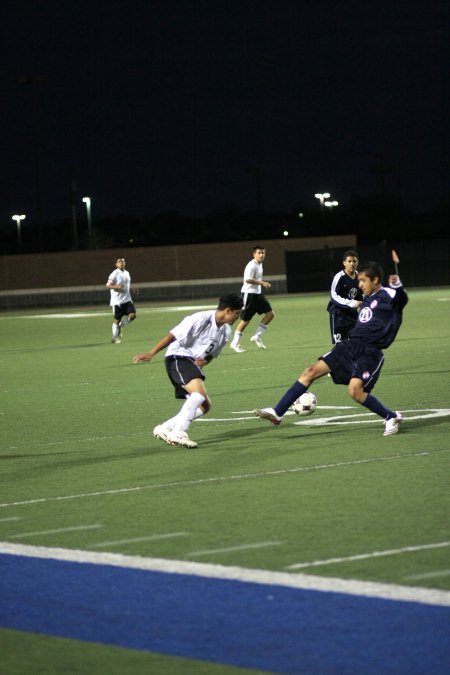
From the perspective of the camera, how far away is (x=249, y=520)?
8219 mm

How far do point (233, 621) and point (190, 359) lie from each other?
6.32 metres

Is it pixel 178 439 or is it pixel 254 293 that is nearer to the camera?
pixel 178 439

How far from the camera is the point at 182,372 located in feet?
39.0

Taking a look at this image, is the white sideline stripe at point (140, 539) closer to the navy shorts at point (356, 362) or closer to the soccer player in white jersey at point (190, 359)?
the soccer player in white jersey at point (190, 359)

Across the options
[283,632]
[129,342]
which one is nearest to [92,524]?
[283,632]

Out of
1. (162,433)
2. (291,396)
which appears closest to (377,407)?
(291,396)

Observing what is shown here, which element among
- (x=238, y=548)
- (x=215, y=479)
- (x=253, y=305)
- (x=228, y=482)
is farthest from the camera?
(x=253, y=305)

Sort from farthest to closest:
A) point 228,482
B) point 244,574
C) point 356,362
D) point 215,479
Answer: point 356,362 < point 215,479 < point 228,482 < point 244,574

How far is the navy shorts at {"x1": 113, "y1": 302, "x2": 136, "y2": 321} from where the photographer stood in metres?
29.8

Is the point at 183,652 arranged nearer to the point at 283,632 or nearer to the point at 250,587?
the point at 283,632

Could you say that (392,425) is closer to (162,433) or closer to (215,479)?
(162,433)

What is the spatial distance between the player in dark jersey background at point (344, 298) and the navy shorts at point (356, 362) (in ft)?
16.2

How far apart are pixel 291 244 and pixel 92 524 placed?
195 ft

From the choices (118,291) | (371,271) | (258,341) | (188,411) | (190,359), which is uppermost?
(371,271)
